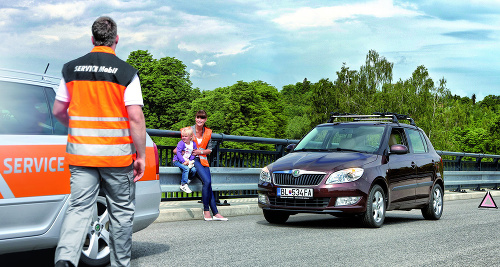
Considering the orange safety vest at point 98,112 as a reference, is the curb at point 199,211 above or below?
below

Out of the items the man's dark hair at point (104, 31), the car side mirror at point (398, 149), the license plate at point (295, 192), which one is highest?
the man's dark hair at point (104, 31)

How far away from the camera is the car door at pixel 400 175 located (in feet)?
34.2

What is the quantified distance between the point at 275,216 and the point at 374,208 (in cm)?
159

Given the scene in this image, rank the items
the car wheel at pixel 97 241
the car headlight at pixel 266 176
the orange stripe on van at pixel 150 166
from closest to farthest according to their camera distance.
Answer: the car wheel at pixel 97 241
the orange stripe on van at pixel 150 166
the car headlight at pixel 266 176

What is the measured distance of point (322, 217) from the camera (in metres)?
12.0

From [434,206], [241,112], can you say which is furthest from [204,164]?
[241,112]

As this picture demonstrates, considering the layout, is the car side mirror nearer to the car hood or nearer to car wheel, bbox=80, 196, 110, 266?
the car hood

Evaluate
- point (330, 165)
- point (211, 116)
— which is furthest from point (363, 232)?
point (211, 116)

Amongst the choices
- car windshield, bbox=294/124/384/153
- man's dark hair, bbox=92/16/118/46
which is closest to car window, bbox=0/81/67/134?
man's dark hair, bbox=92/16/118/46

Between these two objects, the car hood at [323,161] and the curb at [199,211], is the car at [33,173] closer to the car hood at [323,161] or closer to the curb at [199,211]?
the curb at [199,211]

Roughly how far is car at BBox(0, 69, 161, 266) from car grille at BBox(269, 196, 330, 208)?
4.28 metres

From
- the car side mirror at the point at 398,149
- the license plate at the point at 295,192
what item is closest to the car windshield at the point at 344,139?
the car side mirror at the point at 398,149

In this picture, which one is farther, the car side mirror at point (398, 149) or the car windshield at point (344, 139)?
the car windshield at point (344, 139)

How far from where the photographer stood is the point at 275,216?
10297 millimetres
